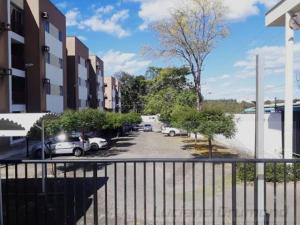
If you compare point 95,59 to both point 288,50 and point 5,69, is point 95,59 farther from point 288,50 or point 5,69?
point 288,50

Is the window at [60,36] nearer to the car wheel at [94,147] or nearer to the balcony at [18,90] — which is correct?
the balcony at [18,90]

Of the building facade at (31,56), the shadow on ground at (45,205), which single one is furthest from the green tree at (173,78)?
the shadow on ground at (45,205)

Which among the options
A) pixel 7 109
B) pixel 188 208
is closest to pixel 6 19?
pixel 7 109

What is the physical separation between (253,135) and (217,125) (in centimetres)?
437

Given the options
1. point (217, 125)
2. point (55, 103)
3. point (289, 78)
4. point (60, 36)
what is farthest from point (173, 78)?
point (289, 78)

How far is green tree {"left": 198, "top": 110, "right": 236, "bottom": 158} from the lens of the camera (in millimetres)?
27609

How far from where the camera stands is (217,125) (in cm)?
2766

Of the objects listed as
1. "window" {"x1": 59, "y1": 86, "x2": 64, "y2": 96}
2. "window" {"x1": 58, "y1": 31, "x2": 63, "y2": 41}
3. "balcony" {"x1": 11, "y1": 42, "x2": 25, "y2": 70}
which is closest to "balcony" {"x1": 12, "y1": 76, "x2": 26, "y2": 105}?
"balcony" {"x1": 11, "y1": 42, "x2": 25, "y2": 70}

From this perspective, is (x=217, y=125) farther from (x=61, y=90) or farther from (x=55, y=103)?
(x=61, y=90)

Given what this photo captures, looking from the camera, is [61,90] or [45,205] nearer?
[45,205]

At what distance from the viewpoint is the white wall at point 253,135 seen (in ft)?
85.8

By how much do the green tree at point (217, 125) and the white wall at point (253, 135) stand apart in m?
2.04

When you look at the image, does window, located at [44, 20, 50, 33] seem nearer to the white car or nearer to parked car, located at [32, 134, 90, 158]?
the white car

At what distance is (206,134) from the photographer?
27953mm
